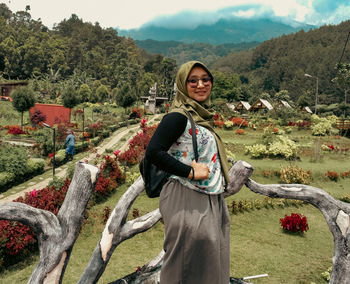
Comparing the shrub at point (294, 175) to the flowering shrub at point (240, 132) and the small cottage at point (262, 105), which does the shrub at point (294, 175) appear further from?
the small cottage at point (262, 105)

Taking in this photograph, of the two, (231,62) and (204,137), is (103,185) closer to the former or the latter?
(204,137)

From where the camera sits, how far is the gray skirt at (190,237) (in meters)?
1.94

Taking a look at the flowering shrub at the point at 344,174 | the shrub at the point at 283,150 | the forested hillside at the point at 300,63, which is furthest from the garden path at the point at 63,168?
the forested hillside at the point at 300,63

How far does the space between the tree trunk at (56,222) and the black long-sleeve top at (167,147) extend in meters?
1.06

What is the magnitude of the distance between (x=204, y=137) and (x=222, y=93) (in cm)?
5225

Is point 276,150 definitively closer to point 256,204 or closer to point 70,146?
point 256,204

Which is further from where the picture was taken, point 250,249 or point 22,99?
point 22,99

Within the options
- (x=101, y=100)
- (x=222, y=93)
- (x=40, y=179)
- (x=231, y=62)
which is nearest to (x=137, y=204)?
(x=40, y=179)

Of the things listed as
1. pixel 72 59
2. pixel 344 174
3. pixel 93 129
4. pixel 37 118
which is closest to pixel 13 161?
pixel 93 129

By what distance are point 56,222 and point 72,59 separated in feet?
216

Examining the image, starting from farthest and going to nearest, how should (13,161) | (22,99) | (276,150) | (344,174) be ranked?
(22,99), (276,150), (344,174), (13,161)

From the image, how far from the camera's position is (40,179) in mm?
10469

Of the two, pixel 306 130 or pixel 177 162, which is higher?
pixel 177 162

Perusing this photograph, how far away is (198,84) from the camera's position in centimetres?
210
